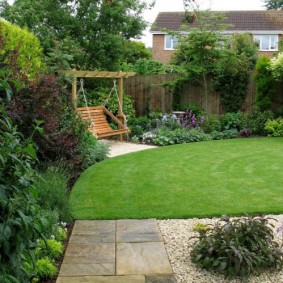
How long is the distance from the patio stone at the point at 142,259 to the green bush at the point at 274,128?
371 inches

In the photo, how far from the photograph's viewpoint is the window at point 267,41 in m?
27.9

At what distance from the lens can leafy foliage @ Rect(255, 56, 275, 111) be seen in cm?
1317

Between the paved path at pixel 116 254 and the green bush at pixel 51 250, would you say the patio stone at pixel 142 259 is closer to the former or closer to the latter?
the paved path at pixel 116 254

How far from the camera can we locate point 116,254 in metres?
3.78

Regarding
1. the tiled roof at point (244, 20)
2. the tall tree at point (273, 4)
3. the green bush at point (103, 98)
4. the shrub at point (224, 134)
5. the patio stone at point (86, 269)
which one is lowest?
the shrub at point (224, 134)

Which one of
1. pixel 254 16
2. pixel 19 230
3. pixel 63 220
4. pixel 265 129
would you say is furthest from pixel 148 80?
pixel 254 16

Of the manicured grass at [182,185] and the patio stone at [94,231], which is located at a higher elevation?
the patio stone at [94,231]

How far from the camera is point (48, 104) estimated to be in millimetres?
5949

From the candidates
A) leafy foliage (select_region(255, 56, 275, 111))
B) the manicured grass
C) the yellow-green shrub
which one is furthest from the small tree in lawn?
the yellow-green shrub

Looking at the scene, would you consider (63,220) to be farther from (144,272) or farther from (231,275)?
(231,275)

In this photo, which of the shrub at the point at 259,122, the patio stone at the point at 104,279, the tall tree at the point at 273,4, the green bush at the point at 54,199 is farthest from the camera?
the tall tree at the point at 273,4

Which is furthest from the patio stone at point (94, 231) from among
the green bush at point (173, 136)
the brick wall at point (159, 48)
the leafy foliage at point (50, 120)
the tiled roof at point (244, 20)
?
the brick wall at point (159, 48)

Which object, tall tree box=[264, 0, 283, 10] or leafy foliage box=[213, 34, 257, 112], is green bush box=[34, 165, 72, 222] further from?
tall tree box=[264, 0, 283, 10]

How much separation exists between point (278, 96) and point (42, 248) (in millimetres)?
11725
